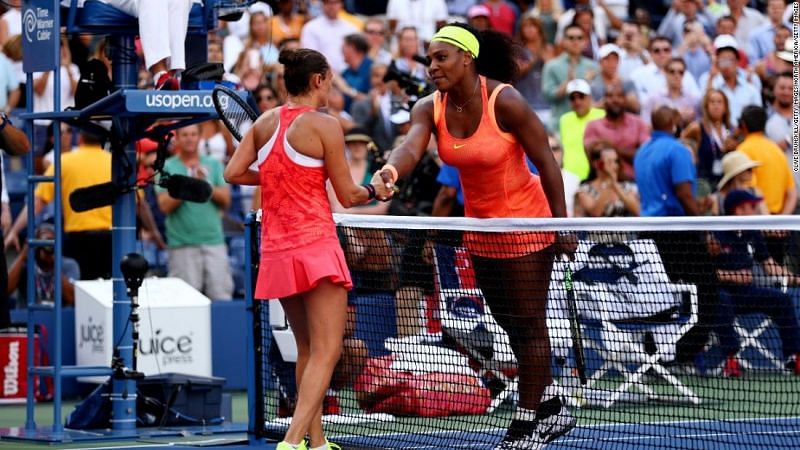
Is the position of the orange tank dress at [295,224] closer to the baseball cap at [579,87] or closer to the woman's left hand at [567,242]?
the woman's left hand at [567,242]

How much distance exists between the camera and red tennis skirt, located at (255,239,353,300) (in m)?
7.52

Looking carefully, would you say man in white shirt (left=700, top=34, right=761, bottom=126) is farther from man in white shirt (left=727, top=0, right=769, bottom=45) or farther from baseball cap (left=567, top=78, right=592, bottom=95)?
man in white shirt (left=727, top=0, right=769, bottom=45)

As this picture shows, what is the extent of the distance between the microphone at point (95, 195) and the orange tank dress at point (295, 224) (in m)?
2.45

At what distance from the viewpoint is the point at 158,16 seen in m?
9.65

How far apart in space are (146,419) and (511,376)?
2397 mm

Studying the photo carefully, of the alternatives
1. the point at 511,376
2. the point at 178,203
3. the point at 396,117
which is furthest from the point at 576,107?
the point at 511,376

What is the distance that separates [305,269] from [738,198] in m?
6.70

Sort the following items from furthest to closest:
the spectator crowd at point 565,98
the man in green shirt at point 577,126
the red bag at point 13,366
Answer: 1. the man in green shirt at point 577,126
2. the spectator crowd at point 565,98
3. the red bag at point 13,366

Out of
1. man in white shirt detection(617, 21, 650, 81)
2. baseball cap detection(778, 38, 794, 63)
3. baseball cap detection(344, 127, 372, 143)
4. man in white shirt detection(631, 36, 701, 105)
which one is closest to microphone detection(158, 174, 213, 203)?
baseball cap detection(344, 127, 372, 143)

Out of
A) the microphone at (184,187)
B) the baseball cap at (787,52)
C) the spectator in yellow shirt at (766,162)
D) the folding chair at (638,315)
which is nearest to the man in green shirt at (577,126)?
the spectator in yellow shirt at (766,162)

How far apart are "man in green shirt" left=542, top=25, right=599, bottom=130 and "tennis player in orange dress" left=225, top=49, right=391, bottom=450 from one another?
30.9 feet

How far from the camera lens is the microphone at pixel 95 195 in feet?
32.4

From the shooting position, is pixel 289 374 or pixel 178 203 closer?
pixel 289 374

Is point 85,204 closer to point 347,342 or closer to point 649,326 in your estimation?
point 347,342
